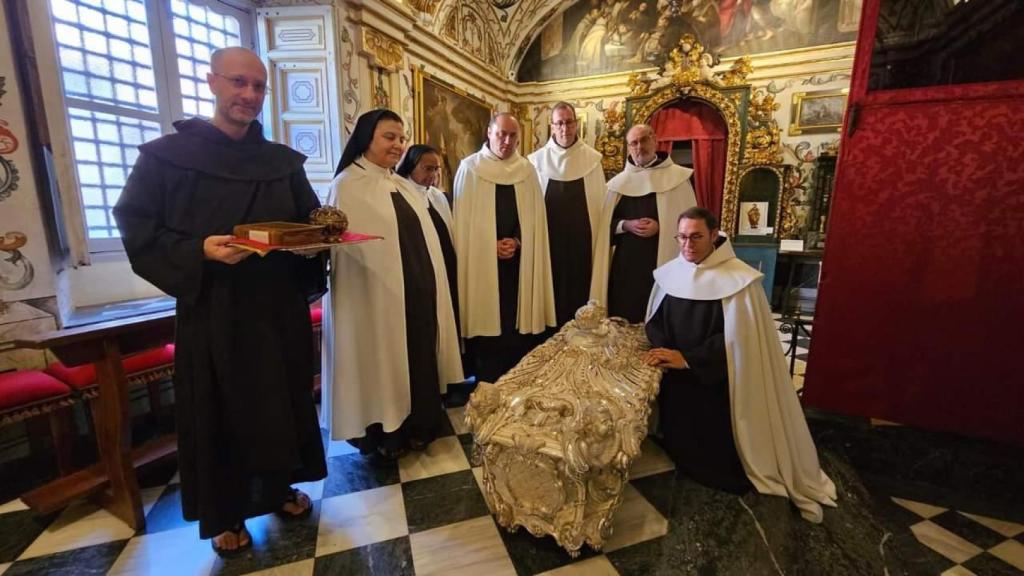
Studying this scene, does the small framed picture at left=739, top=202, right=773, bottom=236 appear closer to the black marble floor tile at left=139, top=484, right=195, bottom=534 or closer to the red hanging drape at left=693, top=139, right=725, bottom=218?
the red hanging drape at left=693, top=139, right=725, bottom=218

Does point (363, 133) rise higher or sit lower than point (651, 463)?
higher

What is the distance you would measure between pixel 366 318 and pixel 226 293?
768mm

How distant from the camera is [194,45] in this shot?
397cm

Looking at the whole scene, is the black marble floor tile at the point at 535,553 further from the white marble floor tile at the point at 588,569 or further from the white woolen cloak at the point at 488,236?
the white woolen cloak at the point at 488,236

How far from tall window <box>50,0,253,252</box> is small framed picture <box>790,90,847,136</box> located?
789 cm

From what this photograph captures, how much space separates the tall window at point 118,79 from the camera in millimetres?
3223

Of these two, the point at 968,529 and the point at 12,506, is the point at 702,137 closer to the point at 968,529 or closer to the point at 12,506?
the point at 968,529

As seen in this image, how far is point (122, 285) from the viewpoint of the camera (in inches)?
140

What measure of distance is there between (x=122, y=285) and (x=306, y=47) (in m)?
2.78

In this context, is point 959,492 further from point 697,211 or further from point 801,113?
point 801,113

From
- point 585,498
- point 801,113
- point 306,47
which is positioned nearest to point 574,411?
point 585,498

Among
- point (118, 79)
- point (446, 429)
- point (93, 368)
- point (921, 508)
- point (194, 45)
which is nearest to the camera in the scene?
point (93, 368)

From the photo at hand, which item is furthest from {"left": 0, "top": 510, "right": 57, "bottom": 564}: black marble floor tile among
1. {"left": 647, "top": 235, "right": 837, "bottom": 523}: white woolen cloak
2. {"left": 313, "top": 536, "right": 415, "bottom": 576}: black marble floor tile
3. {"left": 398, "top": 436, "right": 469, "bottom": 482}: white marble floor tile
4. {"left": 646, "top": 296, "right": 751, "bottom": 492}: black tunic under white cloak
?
{"left": 647, "top": 235, "right": 837, "bottom": 523}: white woolen cloak

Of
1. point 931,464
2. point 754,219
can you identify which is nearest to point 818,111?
point 754,219
